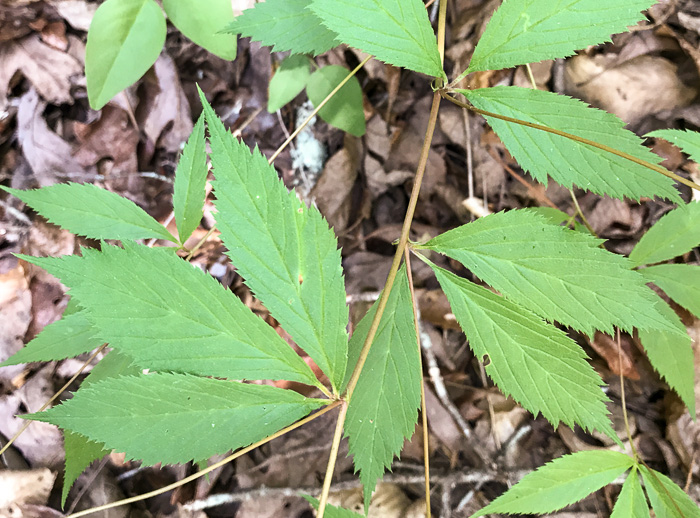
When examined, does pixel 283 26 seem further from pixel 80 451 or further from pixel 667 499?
pixel 667 499

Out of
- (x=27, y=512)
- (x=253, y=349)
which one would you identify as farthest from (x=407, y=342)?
(x=27, y=512)

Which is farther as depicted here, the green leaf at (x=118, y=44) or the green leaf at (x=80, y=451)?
the green leaf at (x=118, y=44)

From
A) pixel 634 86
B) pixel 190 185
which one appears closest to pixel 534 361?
pixel 190 185

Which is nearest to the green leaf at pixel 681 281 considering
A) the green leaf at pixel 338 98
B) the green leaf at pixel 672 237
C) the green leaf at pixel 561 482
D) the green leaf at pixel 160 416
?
the green leaf at pixel 672 237

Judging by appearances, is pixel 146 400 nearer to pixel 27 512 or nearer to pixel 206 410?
pixel 206 410

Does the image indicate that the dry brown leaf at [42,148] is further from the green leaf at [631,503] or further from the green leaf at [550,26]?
the green leaf at [631,503]

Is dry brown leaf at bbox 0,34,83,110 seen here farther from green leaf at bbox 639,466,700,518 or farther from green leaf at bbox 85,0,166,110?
green leaf at bbox 639,466,700,518
